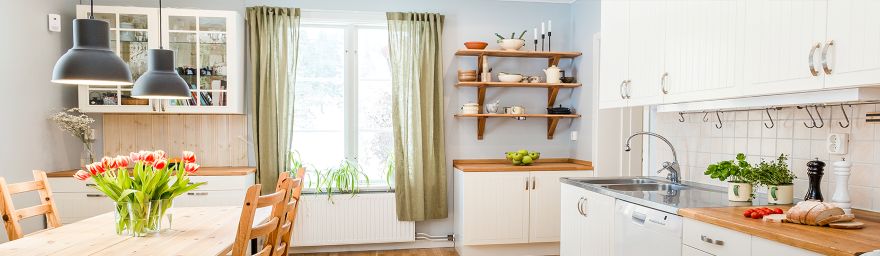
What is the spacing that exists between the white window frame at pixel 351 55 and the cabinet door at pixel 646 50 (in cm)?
218

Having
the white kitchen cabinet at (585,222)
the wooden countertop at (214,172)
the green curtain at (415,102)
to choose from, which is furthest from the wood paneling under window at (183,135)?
the white kitchen cabinet at (585,222)

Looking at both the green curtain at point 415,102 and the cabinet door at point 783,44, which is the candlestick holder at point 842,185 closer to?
the cabinet door at point 783,44

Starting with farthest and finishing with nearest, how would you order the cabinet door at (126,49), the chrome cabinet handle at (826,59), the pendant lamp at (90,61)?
1. the cabinet door at (126,49)
2. the pendant lamp at (90,61)
3. the chrome cabinet handle at (826,59)

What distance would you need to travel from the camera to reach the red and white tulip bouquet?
2088 mm

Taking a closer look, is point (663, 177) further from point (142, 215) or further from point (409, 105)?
point (142, 215)

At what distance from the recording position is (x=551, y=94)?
4.54m

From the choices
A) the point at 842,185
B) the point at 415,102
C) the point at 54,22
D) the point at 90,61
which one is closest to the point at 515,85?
the point at 415,102

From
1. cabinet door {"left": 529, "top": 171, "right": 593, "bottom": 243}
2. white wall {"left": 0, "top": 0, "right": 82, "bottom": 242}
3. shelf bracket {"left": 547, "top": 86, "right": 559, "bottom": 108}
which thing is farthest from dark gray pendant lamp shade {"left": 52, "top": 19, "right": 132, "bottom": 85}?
shelf bracket {"left": 547, "top": 86, "right": 559, "bottom": 108}

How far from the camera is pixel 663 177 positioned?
3.20 metres

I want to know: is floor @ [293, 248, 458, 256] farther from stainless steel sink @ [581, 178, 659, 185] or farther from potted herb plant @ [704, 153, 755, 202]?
potted herb plant @ [704, 153, 755, 202]

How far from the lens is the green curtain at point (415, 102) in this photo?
428 cm

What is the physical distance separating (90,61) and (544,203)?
3179 mm

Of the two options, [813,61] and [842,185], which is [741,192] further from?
[813,61]

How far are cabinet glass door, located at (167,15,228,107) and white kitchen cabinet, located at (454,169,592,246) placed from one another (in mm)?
1998
